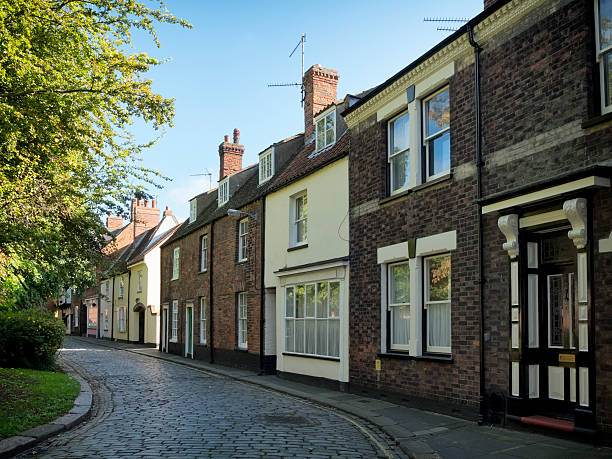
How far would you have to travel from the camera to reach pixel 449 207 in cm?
1111

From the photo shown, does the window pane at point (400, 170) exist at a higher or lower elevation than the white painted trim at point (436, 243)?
higher

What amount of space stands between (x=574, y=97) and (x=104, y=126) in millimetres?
8522

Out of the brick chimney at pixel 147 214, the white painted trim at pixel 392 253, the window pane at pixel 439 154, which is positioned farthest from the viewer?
the brick chimney at pixel 147 214

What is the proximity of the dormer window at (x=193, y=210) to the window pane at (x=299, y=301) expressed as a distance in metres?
14.5

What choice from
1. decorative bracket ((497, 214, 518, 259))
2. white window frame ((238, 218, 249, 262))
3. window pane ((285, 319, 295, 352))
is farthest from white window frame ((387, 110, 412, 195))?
white window frame ((238, 218, 249, 262))

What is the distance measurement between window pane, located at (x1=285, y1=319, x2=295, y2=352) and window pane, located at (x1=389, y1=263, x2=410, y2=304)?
5424 millimetres

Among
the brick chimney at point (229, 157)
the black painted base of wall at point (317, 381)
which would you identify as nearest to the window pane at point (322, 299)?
the black painted base of wall at point (317, 381)

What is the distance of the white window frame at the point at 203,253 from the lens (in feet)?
88.1

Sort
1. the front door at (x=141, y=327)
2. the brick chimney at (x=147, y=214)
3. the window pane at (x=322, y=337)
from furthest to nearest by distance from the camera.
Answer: the brick chimney at (x=147, y=214) → the front door at (x=141, y=327) → the window pane at (x=322, y=337)

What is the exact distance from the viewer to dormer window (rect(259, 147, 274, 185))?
2209 centimetres

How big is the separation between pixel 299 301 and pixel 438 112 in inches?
301

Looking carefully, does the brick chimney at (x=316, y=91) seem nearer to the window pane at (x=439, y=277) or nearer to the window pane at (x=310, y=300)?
the window pane at (x=310, y=300)

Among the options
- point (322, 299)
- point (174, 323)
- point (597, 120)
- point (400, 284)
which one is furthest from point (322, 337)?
point (174, 323)

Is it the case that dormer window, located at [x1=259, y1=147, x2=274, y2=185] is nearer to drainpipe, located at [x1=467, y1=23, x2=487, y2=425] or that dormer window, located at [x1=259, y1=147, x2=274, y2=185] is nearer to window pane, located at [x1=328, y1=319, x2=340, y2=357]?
window pane, located at [x1=328, y1=319, x2=340, y2=357]
